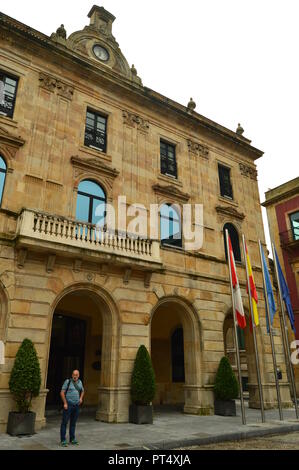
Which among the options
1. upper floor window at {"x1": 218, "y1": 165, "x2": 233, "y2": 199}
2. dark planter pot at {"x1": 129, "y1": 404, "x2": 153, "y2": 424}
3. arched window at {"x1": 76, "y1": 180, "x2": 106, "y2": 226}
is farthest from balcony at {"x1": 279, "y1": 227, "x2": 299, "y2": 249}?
dark planter pot at {"x1": 129, "y1": 404, "x2": 153, "y2": 424}

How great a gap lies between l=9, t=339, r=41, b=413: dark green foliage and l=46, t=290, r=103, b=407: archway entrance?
18.3 feet

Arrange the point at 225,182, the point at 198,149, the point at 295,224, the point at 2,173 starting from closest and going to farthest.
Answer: the point at 2,173 < the point at 198,149 < the point at 225,182 < the point at 295,224

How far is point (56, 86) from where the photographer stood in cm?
1728

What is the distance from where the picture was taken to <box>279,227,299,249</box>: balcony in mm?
29531

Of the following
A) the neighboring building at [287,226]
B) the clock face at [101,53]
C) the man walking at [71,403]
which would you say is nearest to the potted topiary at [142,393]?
the man walking at [71,403]

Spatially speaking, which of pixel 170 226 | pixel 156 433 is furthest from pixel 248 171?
pixel 156 433

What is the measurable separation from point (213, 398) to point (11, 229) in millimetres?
11821

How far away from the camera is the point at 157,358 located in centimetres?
2109

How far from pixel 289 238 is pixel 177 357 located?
1595 centimetres

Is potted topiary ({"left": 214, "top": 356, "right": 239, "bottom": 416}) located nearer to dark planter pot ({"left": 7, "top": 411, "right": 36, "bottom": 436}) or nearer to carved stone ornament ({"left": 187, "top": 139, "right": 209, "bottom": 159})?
dark planter pot ({"left": 7, "top": 411, "right": 36, "bottom": 436})

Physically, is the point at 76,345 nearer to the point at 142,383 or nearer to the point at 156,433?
the point at 142,383

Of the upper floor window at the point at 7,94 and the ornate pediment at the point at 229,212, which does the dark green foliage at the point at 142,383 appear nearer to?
the ornate pediment at the point at 229,212
